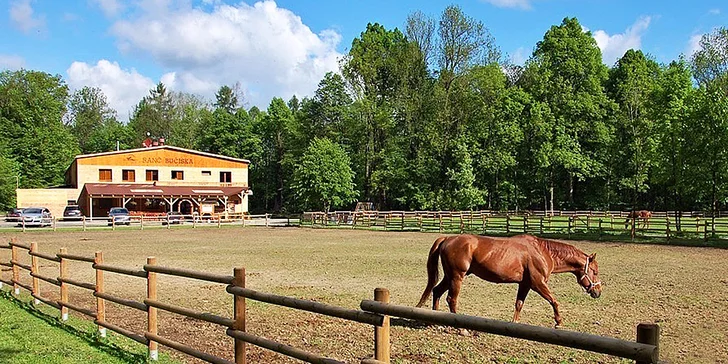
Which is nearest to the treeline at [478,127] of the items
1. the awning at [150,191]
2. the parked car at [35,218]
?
the awning at [150,191]

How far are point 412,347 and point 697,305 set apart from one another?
20.4ft

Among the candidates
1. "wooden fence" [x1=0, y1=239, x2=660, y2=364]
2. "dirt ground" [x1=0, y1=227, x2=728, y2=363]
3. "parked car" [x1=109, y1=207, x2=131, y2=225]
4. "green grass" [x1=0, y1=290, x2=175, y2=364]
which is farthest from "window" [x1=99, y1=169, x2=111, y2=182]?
"wooden fence" [x1=0, y1=239, x2=660, y2=364]

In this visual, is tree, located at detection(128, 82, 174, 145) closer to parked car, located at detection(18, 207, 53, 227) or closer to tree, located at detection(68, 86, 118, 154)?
tree, located at detection(68, 86, 118, 154)

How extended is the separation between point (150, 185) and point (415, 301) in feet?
172

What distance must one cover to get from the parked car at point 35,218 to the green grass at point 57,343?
35412 mm

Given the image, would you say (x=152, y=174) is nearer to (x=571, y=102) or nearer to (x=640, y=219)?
(x=571, y=102)

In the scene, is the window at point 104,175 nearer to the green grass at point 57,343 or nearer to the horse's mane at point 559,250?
the green grass at point 57,343

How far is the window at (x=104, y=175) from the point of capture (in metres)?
57.6

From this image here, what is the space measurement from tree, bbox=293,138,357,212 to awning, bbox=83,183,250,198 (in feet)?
24.6

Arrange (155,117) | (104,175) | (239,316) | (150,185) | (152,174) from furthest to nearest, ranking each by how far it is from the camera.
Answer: (155,117)
(152,174)
(150,185)
(104,175)
(239,316)

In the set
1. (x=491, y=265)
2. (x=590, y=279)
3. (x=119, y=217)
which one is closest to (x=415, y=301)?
(x=491, y=265)

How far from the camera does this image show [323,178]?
188 feet

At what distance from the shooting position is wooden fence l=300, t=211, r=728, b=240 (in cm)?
2894

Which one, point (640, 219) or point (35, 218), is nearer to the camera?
point (640, 219)
